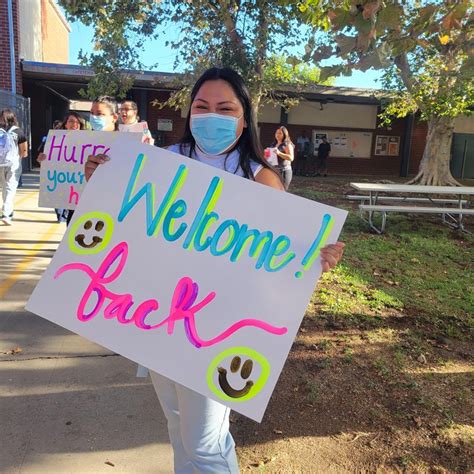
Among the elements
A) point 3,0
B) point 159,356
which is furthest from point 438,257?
point 3,0

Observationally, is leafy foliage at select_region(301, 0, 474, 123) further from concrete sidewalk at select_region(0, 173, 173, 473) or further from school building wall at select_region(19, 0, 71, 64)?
school building wall at select_region(19, 0, 71, 64)

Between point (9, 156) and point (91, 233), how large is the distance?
617 cm

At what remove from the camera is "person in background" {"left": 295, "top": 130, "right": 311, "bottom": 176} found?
19984 millimetres

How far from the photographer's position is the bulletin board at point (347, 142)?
21.2 meters

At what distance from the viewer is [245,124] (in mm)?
1942

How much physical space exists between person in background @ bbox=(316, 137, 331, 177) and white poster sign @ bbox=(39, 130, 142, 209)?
16.6 meters

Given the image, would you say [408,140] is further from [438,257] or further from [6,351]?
[6,351]

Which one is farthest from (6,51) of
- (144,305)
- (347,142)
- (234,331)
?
(234,331)

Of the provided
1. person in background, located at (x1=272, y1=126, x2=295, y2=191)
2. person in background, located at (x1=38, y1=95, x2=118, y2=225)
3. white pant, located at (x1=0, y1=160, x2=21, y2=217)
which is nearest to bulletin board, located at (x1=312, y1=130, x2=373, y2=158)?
person in background, located at (x1=272, y1=126, x2=295, y2=191)

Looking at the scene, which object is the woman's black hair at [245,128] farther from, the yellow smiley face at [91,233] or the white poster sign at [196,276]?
the yellow smiley face at [91,233]

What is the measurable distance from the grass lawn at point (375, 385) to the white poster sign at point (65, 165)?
2713mm

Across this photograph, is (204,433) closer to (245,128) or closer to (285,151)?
(245,128)

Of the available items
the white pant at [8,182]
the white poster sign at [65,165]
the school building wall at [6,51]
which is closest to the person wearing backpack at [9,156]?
the white pant at [8,182]

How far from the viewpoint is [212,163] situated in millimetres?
1922
